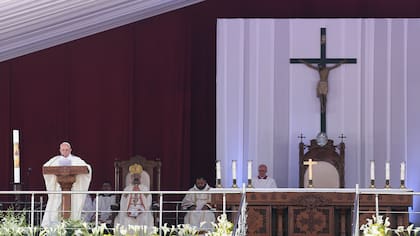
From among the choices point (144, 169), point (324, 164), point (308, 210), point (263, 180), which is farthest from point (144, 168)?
point (308, 210)

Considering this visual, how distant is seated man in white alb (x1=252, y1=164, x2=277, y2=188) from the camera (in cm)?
1338

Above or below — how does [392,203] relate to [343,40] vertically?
below

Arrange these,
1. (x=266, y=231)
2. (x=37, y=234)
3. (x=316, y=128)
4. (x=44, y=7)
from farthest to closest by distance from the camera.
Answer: (x=316, y=128), (x=44, y=7), (x=266, y=231), (x=37, y=234)

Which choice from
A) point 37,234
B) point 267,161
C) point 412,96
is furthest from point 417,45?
point 37,234

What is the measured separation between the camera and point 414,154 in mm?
14211

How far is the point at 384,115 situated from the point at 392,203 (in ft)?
9.73

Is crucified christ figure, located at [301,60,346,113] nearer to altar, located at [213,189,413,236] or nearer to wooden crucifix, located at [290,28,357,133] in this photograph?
wooden crucifix, located at [290,28,357,133]

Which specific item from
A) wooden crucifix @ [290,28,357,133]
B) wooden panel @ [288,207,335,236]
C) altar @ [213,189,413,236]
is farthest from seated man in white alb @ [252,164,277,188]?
wooden panel @ [288,207,335,236]

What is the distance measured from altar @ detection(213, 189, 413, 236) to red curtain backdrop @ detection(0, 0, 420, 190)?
373 centimetres

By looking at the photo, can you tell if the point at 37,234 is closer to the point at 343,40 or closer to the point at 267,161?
the point at 267,161

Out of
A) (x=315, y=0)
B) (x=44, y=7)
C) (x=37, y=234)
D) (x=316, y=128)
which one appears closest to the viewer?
(x=37, y=234)

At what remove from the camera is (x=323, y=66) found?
46.1 ft

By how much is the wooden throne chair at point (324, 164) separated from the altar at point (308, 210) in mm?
1962

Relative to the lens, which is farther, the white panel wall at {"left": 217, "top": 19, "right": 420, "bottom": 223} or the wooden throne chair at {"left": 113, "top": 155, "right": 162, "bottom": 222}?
the white panel wall at {"left": 217, "top": 19, "right": 420, "bottom": 223}
